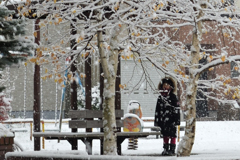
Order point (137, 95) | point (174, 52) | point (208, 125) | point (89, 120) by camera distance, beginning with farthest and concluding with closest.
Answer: point (137, 95) → point (208, 125) → point (89, 120) → point (174, 52)

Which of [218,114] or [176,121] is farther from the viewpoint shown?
[218,114]

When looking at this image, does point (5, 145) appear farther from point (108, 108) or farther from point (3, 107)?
point (3, 107)

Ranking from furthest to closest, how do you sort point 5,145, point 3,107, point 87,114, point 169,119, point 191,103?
point 3,107, point 169,119, point 87,114, point 191,103, point 5,145

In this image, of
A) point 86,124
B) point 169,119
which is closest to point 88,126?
point 86,124

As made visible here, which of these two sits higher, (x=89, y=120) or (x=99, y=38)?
(x=99, y=38)

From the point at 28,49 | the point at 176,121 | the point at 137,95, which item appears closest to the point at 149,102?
the point at 137,95

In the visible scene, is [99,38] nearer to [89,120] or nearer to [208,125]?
[89,120]

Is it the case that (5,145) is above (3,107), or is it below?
below

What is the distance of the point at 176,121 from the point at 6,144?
4.79 m

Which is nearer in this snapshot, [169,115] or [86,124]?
[86,124]

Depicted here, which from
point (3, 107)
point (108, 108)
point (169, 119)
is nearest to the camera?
point (108, 108)

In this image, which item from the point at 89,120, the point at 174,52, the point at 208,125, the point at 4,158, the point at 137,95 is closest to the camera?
the point at 4,158

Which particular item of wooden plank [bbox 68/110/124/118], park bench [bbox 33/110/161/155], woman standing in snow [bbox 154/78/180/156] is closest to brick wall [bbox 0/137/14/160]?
park bench [bbox 33/110/161/155]

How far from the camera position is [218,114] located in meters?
32.8
